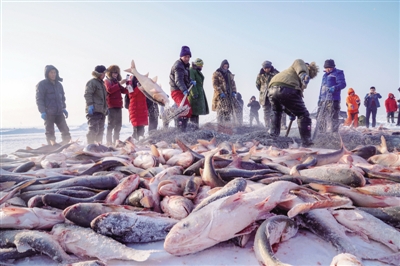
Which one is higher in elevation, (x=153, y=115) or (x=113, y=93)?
(x=113, y=93)

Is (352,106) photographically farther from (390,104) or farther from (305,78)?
(305,78)

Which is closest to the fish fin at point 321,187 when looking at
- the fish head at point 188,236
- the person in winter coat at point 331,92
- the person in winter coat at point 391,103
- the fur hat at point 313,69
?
the fish head at point 188,236

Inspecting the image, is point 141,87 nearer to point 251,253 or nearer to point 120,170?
point 120,170

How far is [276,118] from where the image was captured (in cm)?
777

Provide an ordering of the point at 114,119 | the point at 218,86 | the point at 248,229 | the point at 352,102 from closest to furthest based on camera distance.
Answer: the point at 248,229
the point at 114,119
the point at 218,86
the point at 352,102

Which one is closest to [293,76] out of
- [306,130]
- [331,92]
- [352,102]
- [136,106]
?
[306,130]

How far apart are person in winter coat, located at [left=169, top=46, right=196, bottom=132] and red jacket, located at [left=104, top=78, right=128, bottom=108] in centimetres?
173

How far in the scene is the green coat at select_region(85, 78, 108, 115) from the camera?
8641mm

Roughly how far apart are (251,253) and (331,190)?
107 cm

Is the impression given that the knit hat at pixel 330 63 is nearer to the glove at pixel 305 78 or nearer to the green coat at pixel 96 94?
the glove at pixel 305 78

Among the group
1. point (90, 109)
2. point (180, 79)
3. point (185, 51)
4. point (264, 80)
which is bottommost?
point (90, 109)

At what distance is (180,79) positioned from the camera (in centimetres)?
859

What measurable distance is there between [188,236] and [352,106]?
13835 mm

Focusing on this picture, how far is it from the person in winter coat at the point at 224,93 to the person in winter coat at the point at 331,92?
3205mm
